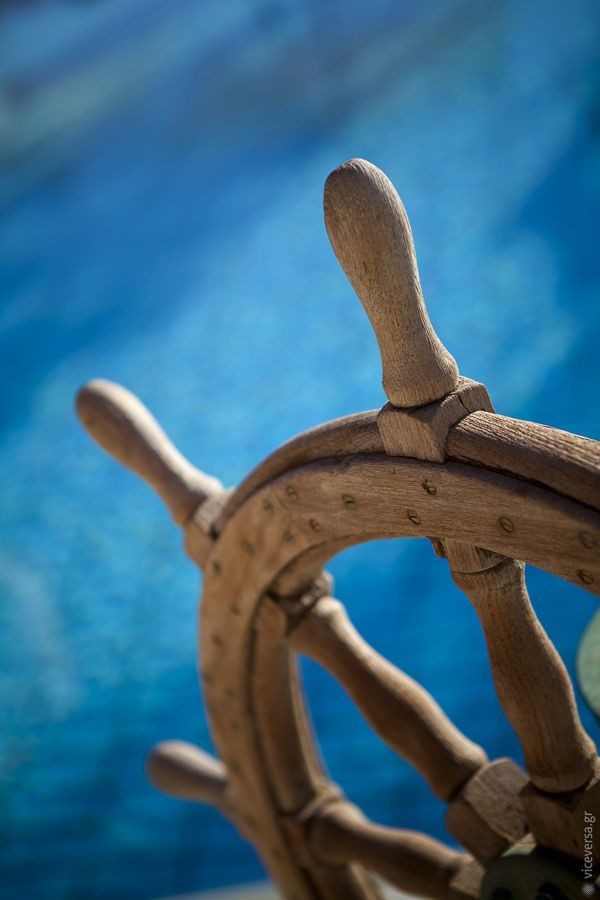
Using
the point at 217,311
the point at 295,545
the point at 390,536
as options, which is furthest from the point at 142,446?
the point at 217,311

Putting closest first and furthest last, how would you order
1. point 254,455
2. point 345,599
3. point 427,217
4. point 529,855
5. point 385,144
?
point 529,855, point 345,599, point 254,455, point 427,217, point 385,144

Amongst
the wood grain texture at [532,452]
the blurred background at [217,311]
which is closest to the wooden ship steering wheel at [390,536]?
the wood grain texture at [532,452]

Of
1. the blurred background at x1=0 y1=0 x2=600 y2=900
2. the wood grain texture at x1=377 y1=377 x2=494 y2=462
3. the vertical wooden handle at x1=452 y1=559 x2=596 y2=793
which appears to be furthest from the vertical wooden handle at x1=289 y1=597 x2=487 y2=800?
the blurred background at x1=0 y1=0 x2=600 y2=900

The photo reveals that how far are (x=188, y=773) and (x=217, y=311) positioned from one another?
329cm

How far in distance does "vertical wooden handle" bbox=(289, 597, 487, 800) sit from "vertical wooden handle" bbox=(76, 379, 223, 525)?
0.17 m

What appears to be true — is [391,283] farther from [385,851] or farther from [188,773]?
[188,773]

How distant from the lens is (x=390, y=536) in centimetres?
80

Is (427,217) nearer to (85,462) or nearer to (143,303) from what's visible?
(143,303)

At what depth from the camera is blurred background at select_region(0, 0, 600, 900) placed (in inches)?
113

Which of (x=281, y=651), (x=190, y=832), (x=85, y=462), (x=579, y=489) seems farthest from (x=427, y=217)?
(x=579, y=489)

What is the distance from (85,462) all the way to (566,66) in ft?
9.07

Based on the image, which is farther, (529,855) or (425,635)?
(425,635)

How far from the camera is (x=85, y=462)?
3.92 m

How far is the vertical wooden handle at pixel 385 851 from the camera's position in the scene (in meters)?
0.97
